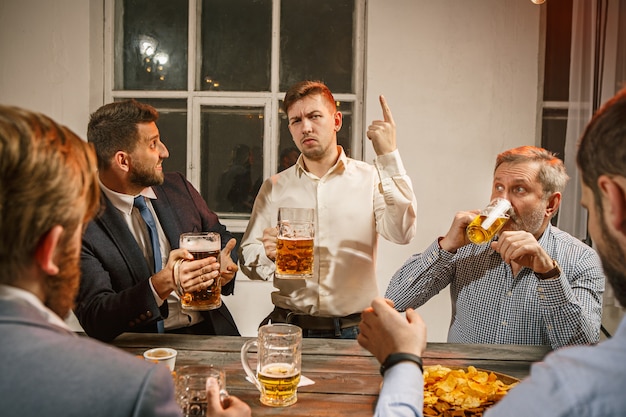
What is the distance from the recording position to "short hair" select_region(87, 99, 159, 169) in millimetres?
2344

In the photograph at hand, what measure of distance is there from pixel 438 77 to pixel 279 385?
8.54 feet

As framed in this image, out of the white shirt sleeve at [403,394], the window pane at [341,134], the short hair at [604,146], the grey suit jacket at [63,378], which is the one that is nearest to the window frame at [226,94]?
the window pane at [341,134]

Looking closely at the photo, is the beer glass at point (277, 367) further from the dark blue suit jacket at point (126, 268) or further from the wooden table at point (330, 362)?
the dark blue suit jacket at point (126, 268)

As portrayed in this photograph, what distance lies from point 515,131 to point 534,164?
145 centimetres

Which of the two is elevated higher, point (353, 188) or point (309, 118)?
point (309, 118)

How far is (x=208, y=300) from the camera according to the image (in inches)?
73.3

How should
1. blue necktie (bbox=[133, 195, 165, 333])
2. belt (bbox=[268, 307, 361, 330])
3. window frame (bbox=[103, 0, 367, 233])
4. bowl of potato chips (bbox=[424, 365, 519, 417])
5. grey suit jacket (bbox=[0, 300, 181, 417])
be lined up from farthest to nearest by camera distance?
1. window frame (bbox=[103, 0, 367, 233])
2. belt (bbox=[268, 307, 361, 330])
3. blue necktie (bbox=[133, 195, 165, 333])
4. bowl of potato chips (bbox=[424, 365, 519, 417])
5. grey suit jacket (bbox=[0, 300, 181, 417])

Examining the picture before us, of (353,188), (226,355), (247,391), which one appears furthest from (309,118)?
(247,391)

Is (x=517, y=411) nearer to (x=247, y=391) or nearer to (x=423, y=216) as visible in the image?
(x=247, y=391)

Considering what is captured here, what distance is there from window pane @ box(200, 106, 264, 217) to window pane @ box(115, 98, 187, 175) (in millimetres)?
132

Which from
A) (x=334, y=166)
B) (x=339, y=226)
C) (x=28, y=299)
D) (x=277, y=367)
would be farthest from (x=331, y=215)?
(x=28, y=299)

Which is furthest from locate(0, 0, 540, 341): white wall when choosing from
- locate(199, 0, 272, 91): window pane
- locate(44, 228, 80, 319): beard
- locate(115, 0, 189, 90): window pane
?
locate(44, 228, 80, 319): beard

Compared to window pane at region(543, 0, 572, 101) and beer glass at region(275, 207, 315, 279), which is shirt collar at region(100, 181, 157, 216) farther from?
window pane at region(543, 0, 572, 101)

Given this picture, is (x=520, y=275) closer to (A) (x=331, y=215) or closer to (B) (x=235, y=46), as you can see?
(A) (x=331, y=215)
